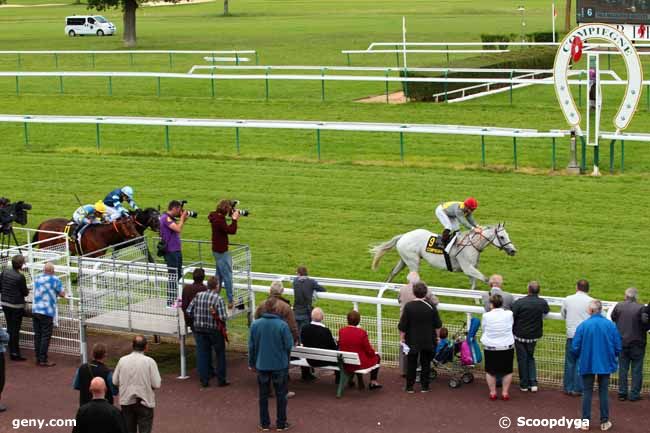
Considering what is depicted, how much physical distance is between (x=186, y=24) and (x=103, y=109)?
117 ft

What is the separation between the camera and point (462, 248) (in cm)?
1312

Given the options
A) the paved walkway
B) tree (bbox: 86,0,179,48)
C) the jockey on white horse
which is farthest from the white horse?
tree (bbox: 86,0,179,48)

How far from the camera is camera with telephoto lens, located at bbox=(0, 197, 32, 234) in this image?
49.1 ft

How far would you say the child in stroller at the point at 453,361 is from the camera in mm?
10430

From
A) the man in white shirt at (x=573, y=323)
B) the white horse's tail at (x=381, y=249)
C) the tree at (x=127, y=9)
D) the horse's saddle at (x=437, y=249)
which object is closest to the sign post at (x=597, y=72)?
the white horse's tail at (x=381, y=249)

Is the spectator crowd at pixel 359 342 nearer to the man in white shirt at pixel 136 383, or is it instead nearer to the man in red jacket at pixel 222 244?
the man in white shirt at pixel 136 383

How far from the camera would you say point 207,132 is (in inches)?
938

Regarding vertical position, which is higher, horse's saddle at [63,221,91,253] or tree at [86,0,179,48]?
tree at [86,0,179,48]

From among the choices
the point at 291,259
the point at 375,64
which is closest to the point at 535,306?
the point at 291,259

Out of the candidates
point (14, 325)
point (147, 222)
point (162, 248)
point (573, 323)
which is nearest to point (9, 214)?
point (147, 222)

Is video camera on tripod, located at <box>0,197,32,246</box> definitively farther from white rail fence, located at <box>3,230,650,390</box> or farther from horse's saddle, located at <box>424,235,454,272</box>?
horse's saddle, located at <box>424,235,454,272</box>

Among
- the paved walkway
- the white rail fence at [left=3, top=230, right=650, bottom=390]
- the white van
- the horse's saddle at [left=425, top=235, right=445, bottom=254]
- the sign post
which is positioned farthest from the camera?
the white van

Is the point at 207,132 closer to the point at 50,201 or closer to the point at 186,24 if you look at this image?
the point at 50,201

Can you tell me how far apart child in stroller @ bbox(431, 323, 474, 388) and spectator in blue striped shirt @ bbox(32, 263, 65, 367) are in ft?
12.3
